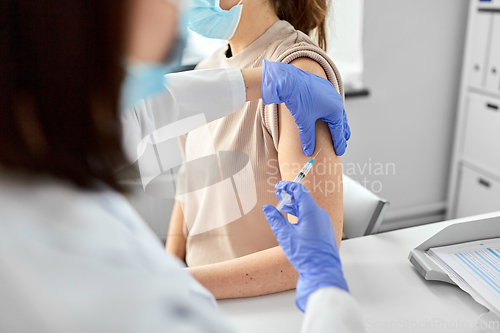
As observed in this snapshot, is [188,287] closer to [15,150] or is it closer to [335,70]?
[15,150]

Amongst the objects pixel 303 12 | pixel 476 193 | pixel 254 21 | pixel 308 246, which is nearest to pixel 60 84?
pixel 308 246

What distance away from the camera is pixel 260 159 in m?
0.98

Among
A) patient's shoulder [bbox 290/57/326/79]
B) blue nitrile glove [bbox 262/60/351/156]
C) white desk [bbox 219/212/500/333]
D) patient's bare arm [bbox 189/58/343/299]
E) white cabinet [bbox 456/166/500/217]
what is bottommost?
white cabinet [bbox 456/166/500/217]

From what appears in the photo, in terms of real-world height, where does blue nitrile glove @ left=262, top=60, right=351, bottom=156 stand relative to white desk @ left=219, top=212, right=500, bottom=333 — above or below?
above

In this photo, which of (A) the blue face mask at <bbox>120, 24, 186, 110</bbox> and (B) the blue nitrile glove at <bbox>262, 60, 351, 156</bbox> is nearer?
(A) the blue face mask at <bbox>120, 24, 186, 110</bbox>

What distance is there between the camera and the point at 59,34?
0.44m

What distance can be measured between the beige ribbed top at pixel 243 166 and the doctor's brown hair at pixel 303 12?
0.27ft

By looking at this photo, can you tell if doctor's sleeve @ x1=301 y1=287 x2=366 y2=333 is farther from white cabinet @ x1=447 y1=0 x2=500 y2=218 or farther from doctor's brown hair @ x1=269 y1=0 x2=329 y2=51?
white cabinet @ x1=447 y1=0 x2=500 y2=218

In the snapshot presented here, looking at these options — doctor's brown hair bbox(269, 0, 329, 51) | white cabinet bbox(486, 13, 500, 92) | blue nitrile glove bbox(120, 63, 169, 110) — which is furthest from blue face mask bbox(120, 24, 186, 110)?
white cabinet bbox(486, 13, 500, 92)

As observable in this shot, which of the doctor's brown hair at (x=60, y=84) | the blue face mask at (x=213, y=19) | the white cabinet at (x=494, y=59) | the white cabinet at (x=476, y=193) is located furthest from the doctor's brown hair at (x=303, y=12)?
the white cabinet at (x=476, y=193)

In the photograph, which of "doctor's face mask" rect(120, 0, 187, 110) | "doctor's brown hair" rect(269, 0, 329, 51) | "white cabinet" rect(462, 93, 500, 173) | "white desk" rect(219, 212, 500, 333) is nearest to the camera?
"doctor's face mask" rect(120, 0, 187, 110)

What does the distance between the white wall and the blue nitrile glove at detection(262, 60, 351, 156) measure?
156 cm

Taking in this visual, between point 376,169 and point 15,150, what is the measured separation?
242cm

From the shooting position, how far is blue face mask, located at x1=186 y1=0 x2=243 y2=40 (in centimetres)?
96
